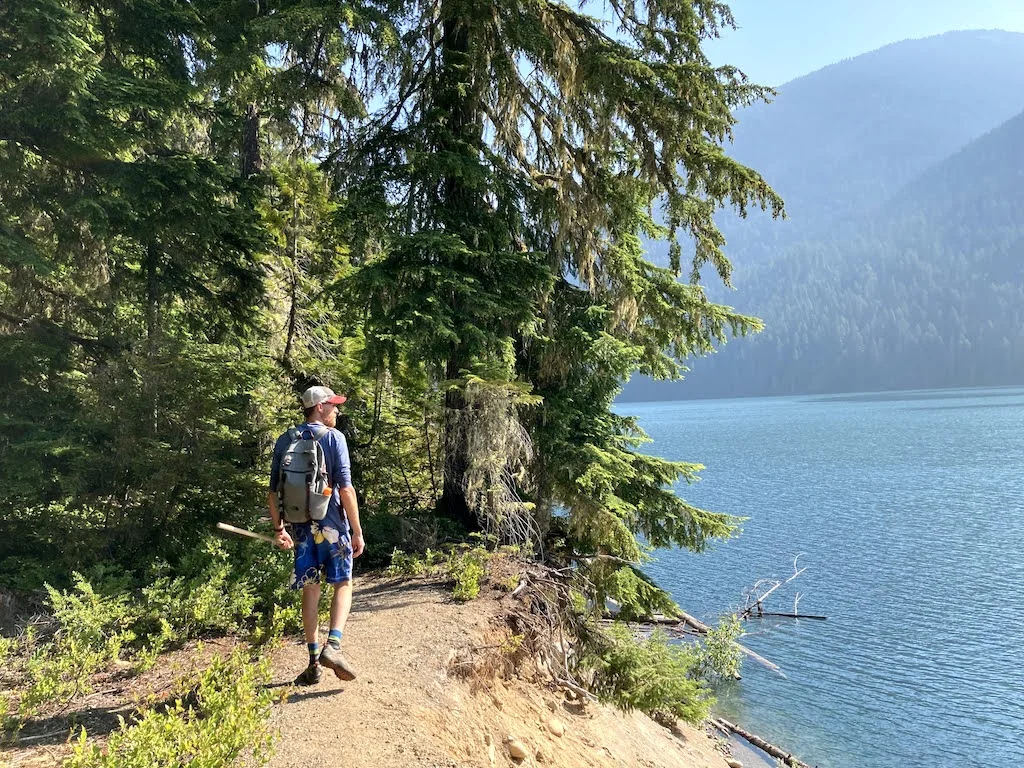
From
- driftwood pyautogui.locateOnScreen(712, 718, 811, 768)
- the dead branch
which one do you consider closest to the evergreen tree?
driftwood pyautogui.locateOnScreen(712, 718, 811, 768)

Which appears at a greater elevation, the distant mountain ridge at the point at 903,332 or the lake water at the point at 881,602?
the distant mountain ridge at the point at 903,332

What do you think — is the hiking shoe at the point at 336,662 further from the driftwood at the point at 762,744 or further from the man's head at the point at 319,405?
the driftwood at the point at 762,744

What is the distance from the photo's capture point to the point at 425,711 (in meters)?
4.18

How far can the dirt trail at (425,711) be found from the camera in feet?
12.0

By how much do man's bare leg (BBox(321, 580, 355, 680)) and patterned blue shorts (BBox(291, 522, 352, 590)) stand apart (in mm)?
84

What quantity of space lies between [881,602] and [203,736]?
19.0m

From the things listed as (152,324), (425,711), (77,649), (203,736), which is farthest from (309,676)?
(152,324)

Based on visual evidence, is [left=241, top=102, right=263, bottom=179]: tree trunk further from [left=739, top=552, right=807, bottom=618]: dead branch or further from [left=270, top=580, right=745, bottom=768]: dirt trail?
[left=739, top=552, right=807, bottom=618]: dead branch

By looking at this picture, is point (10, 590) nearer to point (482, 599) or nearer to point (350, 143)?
point (482, 599)

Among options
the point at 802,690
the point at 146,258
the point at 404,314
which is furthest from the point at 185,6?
the point at 802,690

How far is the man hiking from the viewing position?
426 cm

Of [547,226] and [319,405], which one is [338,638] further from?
[547,226]

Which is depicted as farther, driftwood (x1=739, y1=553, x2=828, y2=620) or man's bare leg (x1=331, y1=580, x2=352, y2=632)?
driftwood (x1=739, y1=553, x2=828, y2=620)

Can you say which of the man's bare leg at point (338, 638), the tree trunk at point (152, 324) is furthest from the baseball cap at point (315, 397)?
the tree trunk at point (152, 324)
